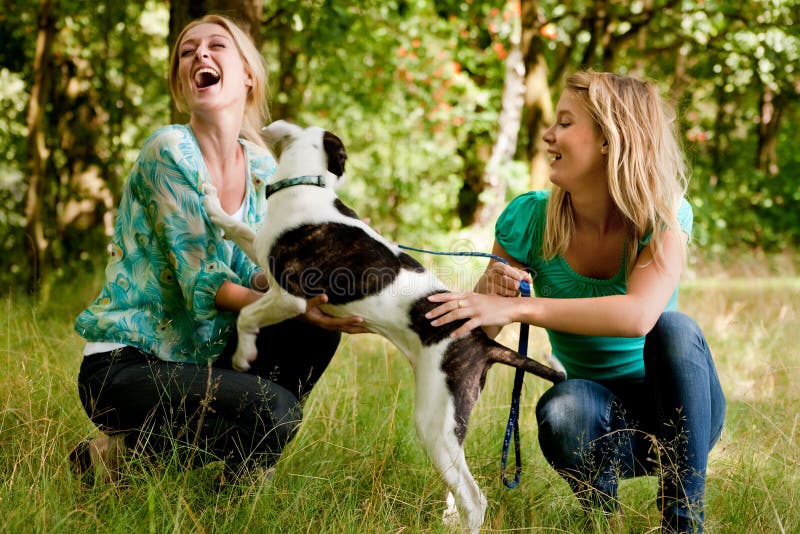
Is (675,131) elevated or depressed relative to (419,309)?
elevated

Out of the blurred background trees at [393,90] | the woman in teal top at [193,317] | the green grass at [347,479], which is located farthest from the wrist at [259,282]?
the blurred background trees at [393,90]

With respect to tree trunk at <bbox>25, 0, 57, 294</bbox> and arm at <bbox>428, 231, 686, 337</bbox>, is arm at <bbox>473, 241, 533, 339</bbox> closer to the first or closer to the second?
arm at <bbox>428, 231, 686, 337</bbox>

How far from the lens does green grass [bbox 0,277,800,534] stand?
2299 mm

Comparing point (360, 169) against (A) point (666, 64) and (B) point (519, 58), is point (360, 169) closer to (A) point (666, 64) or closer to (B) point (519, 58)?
(B) point (519, 58)

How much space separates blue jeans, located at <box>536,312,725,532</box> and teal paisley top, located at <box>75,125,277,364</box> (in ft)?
4.29

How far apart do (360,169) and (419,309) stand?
10788 millimetres

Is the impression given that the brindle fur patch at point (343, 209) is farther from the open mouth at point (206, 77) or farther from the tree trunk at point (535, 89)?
the tree trunk at point (535, 89)

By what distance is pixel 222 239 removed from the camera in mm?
2814

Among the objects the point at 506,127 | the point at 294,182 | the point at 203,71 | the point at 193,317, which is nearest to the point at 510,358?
the point at 294,182

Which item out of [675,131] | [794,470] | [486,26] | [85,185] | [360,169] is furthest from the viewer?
[360,169]

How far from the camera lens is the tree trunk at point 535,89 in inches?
381

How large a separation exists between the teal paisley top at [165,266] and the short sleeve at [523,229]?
1073 millimetres

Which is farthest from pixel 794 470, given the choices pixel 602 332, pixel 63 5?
pixel 63 5

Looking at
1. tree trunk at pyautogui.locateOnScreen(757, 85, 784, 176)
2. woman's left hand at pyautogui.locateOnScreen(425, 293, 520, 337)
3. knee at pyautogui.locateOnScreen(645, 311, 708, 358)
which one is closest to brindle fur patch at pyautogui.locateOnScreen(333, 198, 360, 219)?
woman's left hand at pyautogui.locateOnScreen(425, 293, 520, 337)
